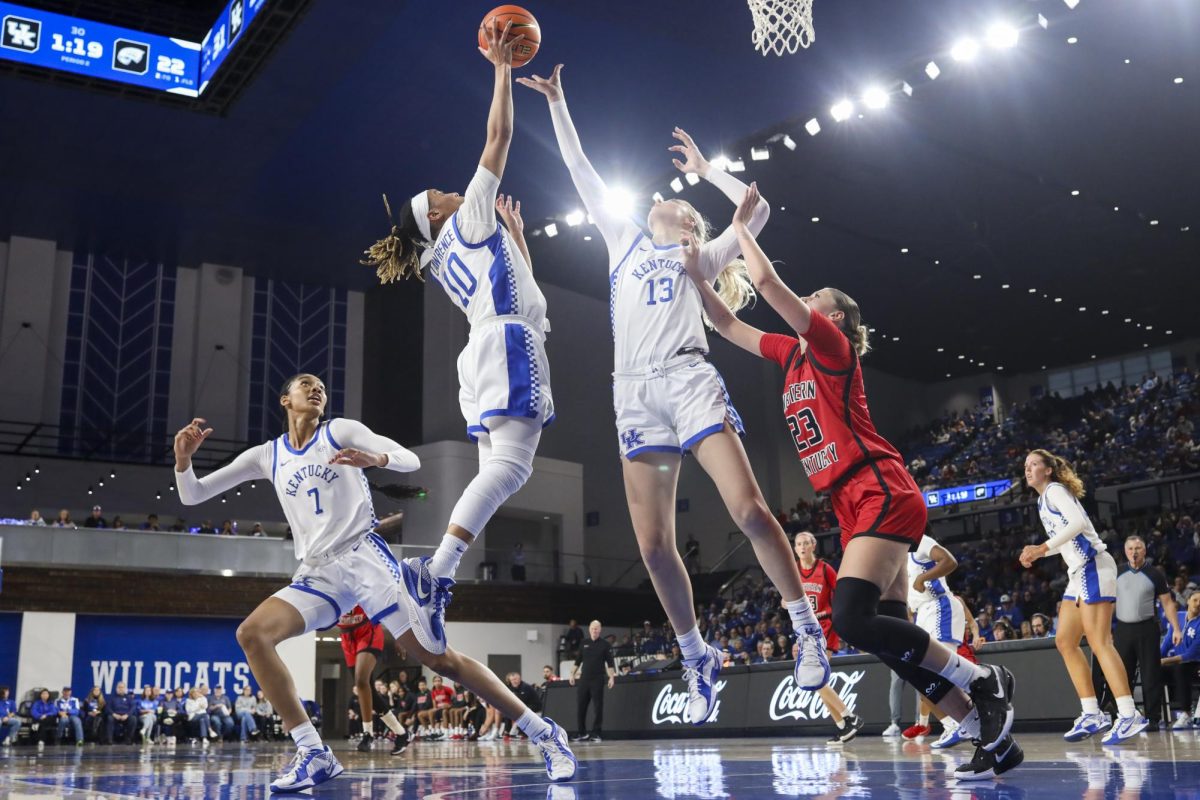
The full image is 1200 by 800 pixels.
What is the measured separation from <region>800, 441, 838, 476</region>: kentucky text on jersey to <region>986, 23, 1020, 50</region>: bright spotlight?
12247 mm

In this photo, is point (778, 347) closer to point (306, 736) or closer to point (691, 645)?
point (691, 645)

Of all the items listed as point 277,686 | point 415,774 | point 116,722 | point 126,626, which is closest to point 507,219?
point 277,686

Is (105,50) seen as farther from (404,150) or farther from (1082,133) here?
(1082,133)

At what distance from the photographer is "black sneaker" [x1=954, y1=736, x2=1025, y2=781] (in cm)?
370

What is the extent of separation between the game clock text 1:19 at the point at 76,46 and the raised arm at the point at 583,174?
12538mm

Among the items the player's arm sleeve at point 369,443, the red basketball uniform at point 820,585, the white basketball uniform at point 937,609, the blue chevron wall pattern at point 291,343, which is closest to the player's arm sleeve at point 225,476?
the player's arm sleeve at point 369,443

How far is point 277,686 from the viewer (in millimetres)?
4352

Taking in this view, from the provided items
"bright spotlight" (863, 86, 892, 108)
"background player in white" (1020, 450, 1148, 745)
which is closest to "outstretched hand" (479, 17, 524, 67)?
"background player in white" (1020, 450, 1148, 745)

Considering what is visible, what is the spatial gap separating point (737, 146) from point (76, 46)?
1040 centimetres

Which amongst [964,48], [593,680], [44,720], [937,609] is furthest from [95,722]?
[964,48]

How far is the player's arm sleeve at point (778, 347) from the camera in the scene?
15.3ft

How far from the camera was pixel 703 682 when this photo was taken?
4.70 metres

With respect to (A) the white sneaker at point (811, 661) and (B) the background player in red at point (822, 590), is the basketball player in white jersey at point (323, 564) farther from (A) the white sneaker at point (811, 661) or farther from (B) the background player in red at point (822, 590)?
(B) the background player in red at point (822, 590)

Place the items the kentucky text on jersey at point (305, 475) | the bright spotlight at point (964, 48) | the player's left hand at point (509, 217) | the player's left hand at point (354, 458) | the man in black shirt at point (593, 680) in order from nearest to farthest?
the player's left hand at point (354, 458)
the kentucky text on jersey at point (305, 475)
the player's left hand at point (509, 217)
the man in black shirt at point (593, 680)
the bright spotlight at point (964, 48)
